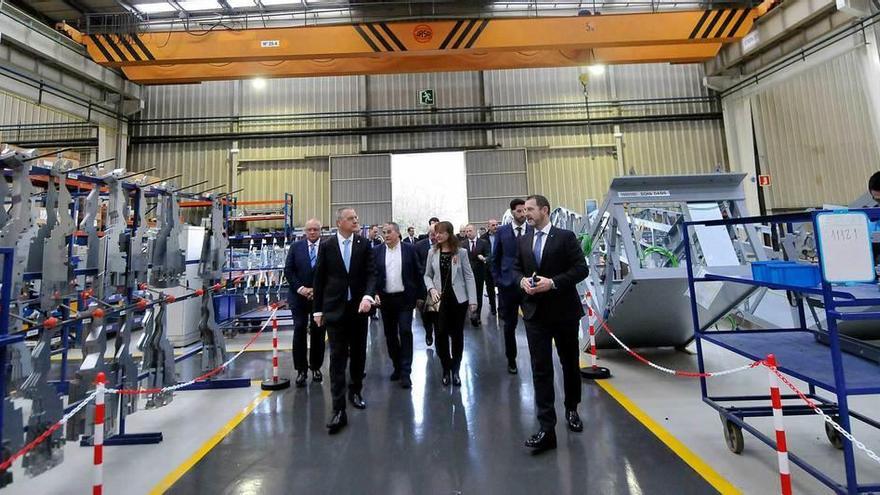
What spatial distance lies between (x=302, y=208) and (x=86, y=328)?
11445 mm

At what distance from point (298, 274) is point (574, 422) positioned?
3156 millimetres

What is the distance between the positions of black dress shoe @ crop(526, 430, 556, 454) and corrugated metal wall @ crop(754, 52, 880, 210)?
475 inches

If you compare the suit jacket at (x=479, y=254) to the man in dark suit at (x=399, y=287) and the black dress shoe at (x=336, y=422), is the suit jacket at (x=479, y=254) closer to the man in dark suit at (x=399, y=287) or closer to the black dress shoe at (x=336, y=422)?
the man in dark suit at (x=399, y=287)

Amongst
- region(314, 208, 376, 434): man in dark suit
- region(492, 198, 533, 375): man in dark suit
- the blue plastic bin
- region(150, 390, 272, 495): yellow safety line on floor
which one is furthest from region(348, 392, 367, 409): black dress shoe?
the blue plastic bin

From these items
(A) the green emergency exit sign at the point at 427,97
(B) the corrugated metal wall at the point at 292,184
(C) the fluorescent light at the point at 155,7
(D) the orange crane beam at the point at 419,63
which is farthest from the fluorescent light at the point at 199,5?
(A) the green emergency exit sign at the point at 427,97

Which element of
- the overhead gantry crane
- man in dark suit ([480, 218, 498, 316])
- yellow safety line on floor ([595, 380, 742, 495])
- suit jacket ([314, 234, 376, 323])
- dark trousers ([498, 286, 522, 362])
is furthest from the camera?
the overhead gantry crane

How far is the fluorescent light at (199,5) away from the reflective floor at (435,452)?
11421 millimetres

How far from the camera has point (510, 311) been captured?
14.1 ft

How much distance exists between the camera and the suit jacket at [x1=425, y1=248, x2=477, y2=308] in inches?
158

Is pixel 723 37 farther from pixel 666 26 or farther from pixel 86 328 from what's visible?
Result: pixel 86 328

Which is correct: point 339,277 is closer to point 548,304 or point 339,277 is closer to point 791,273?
point 548,304

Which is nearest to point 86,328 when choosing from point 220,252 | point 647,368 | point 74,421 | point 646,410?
point 74,421

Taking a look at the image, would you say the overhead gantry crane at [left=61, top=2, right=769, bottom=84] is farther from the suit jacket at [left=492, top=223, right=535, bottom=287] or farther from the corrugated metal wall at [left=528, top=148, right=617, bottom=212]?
the suit jacket at [left=492, top=223, right=535, bottom=287]

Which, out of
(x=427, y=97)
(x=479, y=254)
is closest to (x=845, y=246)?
(x=479, y=254)
